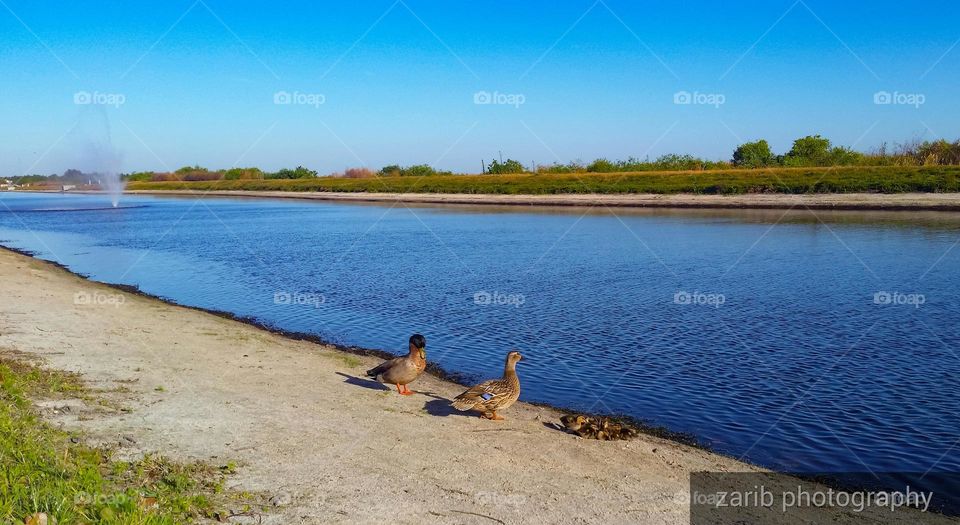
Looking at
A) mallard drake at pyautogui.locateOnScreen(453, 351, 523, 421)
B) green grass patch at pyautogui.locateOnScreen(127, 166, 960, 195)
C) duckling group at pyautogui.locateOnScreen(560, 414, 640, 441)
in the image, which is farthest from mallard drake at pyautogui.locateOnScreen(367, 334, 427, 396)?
green grass patch at pyautogui.locateOnScreen(127, 166, 960, 195)

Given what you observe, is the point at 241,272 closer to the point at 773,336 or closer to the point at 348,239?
the point at 348,239

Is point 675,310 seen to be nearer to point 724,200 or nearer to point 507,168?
point 724,200

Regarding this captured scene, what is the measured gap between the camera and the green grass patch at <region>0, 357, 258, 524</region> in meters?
5.91

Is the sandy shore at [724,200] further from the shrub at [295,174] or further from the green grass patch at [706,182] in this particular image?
the shrub at [295,174]

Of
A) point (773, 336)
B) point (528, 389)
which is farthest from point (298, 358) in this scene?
point (773, 336)

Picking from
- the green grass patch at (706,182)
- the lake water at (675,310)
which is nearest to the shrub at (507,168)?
the green grass patch at (706,182)

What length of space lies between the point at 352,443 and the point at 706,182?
70.1m

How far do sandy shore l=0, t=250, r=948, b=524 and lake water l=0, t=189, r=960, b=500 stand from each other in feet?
6.48

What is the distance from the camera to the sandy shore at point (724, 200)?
5378 cm

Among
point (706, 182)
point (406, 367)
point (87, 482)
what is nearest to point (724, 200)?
point (706, 182)

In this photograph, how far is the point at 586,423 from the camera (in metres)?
10.2

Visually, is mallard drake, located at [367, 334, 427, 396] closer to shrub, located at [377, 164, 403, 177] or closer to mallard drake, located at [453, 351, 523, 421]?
mallard drake, located at [453, 351, 523, 421]

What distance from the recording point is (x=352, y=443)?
909 centimetres

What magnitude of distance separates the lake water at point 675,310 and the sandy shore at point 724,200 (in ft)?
20.8
